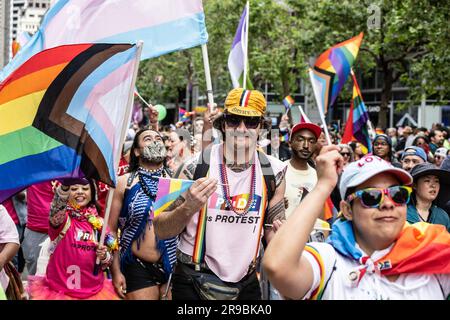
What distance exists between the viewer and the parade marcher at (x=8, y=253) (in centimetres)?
512

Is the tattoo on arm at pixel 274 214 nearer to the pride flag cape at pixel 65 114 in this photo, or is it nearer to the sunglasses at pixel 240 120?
the sunglasses at pixel 240 120

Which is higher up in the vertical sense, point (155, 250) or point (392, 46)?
point (392, 46)

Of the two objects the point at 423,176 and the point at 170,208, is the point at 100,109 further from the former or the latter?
the point at 423,176

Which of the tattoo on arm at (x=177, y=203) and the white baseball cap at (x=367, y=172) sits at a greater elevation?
the white baseball cap at (x=367, y=172)

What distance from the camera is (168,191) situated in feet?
14.2

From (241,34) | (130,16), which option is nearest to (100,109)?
(130,16)

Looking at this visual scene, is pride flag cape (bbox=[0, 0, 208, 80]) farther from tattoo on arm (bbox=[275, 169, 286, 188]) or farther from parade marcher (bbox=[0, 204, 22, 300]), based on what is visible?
tattoo on arm (bbox=[275, 169, 286, 188])

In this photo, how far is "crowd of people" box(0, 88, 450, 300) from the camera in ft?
9.83

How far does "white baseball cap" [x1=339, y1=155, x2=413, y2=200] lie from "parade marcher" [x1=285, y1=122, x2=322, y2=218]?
10.8ft

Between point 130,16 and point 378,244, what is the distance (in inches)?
173

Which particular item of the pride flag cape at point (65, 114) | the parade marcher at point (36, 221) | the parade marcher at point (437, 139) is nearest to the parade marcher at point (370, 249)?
the pride flag cape at point (65, 114)

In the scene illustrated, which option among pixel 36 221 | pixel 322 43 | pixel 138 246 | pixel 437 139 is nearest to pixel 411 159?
pixel 138 246

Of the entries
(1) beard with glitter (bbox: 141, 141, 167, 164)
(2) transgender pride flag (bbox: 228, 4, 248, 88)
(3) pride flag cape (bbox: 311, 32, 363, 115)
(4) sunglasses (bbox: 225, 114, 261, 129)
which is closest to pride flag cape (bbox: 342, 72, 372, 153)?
(3) pride flag cape (bbox: 311, 32, 363, 115)

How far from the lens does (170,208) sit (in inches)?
168
